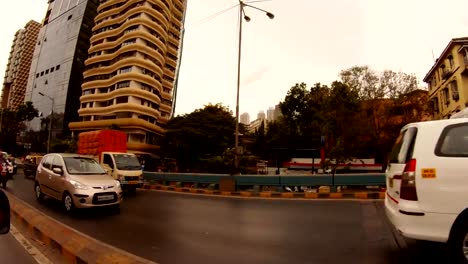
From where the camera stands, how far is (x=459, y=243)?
13.3 feet

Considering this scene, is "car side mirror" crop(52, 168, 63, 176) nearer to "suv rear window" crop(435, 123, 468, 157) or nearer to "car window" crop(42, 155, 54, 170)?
"car window" crop(42, 155, 54, 170)

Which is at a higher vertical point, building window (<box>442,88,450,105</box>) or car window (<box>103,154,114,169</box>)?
Answer: building window (<box>442,88,450,105</box>)

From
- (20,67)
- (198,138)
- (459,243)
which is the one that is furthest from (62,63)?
(459,243)

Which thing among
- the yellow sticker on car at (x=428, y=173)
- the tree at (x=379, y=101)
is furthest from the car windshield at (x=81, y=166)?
the tree at (x=379, y=101)

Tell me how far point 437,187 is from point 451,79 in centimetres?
3832

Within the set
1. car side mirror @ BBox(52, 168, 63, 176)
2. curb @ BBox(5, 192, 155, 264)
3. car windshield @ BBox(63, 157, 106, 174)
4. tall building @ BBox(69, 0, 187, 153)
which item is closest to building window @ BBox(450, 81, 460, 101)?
→ car windshield @ BBox(63, 157, 106, 174)

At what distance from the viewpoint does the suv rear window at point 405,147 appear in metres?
4.50

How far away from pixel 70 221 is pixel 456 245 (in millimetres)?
7857

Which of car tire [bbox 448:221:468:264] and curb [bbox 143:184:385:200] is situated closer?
car tire [bbox 448:221:468:264]

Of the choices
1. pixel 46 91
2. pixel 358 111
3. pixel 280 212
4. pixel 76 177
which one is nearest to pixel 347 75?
pixel 358 111

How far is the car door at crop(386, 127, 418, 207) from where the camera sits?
4.51m

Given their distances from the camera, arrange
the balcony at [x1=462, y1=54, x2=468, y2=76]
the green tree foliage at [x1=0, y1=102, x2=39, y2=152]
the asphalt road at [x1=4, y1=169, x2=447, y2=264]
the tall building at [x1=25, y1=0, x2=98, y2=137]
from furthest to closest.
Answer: the green tree foliage at [x1=0, y1=102, x2=39, y2=152] < the tall building at [x1=25, y1=0, x2=98, y2=137] < the balcony at [x1=462, y1=54, x2=468, y2=76] < the asphalt road at [x1=4, y1=169, x2=447, y2=264]

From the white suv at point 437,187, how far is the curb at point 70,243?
3.52 meters

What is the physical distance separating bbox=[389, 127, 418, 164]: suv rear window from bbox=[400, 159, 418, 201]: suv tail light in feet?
0.51
